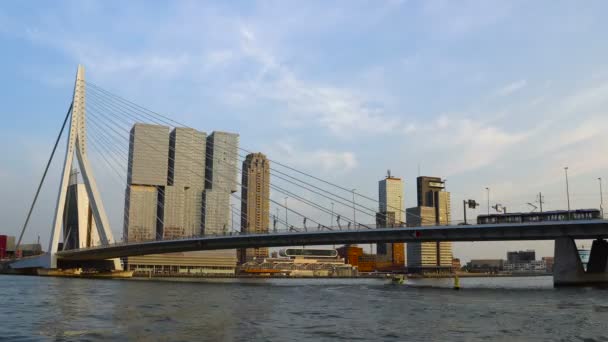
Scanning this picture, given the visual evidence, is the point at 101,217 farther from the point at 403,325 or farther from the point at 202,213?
the point at 202,213

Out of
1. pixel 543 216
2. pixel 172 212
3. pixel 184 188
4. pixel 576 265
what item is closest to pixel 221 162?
pixel 184 188

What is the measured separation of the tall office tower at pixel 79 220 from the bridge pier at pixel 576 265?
67.6 m

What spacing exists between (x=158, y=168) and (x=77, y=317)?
388 ft

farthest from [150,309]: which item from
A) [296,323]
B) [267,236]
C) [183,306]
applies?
[267,236]

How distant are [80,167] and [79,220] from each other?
12007 millimetres

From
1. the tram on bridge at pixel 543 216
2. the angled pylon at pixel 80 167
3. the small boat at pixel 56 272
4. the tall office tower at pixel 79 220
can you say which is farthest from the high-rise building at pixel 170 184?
the tram on bridge at pixel 543 216

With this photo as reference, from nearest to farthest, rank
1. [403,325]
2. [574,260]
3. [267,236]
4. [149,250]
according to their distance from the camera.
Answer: [403,325] < [574,260] < [267,236] < [149,250]

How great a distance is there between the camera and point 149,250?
8550 centimetres

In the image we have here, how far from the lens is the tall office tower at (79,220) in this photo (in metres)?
88.6

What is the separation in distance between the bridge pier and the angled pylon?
61.2m

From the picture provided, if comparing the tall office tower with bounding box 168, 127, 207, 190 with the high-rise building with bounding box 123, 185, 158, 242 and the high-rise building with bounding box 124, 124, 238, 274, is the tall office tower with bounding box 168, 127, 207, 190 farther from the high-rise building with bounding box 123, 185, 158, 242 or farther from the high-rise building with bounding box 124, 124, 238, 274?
the high-rise building with bounding box 123, 185, 158, 242

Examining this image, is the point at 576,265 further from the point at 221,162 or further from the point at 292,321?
the point at 221,162

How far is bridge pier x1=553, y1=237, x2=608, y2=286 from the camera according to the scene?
6247cm

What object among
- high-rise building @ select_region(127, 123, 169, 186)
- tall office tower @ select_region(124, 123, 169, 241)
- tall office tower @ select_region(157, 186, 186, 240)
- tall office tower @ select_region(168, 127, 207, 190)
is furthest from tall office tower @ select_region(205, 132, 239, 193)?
tall office tower @ select_region(124, 123, 169, 241)
